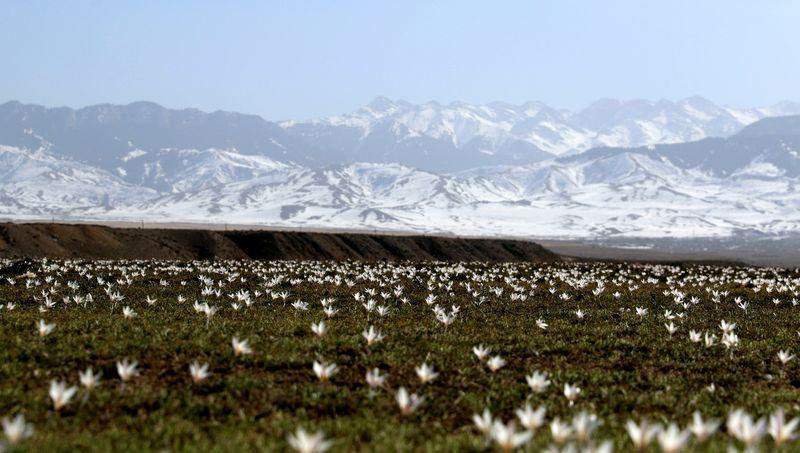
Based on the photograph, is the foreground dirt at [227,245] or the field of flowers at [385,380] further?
the foreground dirt at [227,245]

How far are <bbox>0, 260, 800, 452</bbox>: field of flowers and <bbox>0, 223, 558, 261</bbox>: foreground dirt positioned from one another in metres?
40.5

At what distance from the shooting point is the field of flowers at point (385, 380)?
8117 mm

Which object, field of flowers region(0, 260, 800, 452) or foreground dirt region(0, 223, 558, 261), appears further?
foreground dirt region(0, 223, 558, 261)

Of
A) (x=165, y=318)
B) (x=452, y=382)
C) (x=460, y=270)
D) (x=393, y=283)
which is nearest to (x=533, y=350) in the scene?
(x=452, y=382)

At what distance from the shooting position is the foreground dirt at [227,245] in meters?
60.9

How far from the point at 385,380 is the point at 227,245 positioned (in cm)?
6208

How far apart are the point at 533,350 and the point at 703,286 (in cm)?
2480

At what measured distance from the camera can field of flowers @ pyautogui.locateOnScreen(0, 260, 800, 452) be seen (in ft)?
26.6

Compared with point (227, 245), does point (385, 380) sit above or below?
above

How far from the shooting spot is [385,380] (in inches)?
459

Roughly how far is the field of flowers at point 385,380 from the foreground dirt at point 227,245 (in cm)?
4054

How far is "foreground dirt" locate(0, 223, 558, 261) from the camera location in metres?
60.9

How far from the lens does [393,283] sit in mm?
32344

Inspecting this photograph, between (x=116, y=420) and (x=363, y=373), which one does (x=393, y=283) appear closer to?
(x=363, y=373)
